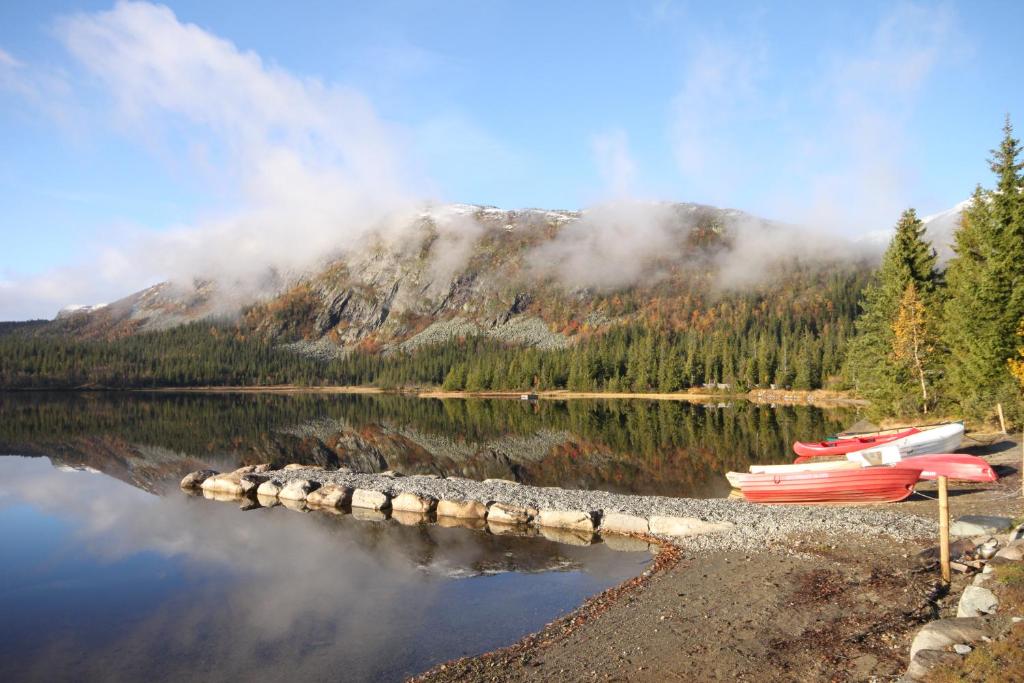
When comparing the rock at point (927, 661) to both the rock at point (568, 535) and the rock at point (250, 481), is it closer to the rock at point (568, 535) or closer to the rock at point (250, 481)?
the rock at point (568, 535)

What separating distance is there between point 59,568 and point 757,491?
2929 cm

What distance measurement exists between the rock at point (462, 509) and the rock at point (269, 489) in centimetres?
1087

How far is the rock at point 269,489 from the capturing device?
34.4 metres

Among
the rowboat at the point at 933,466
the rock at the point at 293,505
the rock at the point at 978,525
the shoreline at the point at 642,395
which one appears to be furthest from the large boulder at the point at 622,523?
the shoreline at the point at 642,395

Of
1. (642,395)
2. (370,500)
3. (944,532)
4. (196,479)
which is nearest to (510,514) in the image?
(370,500)

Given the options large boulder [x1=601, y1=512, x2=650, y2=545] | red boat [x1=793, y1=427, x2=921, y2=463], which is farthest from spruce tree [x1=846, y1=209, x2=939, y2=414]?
large boulder [x1=601, y1=512, x2=650, y2=545]

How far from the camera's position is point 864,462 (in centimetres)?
2744

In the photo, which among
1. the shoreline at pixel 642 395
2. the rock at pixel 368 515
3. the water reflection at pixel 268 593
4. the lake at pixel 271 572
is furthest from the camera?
the shoreline at pixel 642 395

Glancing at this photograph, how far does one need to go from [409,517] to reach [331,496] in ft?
18.2

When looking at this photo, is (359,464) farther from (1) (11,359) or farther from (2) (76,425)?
(1) (11,359)

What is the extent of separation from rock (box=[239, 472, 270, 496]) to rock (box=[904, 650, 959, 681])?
3381cm

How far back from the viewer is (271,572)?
2222cm

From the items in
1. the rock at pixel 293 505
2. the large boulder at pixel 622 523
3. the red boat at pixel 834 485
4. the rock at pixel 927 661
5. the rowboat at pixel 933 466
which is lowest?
the rock at pixel 293 505

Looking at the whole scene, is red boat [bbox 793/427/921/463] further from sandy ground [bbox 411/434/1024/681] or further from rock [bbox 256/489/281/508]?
rock [bbox 256/489/281/508]
